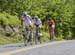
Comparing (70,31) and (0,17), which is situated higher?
(0,17)

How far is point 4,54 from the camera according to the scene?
1307 centimetres

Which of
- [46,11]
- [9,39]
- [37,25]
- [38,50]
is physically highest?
[37,25]

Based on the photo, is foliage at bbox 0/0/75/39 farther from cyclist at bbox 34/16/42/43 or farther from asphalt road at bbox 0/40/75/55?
asphalt road at bbox 0/40/75/55

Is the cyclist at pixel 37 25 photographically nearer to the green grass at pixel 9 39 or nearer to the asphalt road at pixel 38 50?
the green grass at pixel 9 39

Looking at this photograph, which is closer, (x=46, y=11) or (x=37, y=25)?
(x=37, y=25)

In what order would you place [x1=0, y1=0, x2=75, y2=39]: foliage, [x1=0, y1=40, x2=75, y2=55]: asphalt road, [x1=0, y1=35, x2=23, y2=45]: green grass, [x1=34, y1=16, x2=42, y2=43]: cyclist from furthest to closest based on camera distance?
[x1=0, y1=0, x2=75, y2=39]: foliage
[x1=0, y1=35, x2=23, y2=45]: green grass
[x1=34, y1=16, x2=42, y2=43]: cyclist
[x1=0, y1=40, x2=75, y2=55]: asphalt road

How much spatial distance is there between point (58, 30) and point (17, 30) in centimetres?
1238

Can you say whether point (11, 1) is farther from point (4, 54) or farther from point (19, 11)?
point (4, 54)

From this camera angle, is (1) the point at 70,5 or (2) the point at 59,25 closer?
(2) the point at 59,25

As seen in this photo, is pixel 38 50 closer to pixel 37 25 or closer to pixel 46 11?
pixel 37 25

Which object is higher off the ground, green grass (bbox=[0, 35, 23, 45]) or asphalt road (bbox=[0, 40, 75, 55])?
asphalt road (bbox=[0, 40, 75, 55])

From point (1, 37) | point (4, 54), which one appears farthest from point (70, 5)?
point (4, 54)

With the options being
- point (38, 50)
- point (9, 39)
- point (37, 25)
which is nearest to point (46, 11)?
point (9, 39)

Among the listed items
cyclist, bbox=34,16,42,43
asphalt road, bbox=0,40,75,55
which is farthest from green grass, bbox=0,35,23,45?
asphalt road, bbox=0,40,75,55
